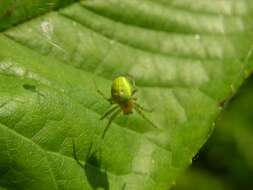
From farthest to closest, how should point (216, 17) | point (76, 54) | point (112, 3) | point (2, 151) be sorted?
point (216, 17)
point (112, 3)
point (76, 54)
point (2, 151)

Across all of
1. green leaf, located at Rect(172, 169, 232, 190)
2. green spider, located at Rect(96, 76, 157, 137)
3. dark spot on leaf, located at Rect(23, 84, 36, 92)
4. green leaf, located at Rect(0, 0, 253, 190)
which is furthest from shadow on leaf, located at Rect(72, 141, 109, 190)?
green leaf, located at Rect(172, 169, 232, 190)

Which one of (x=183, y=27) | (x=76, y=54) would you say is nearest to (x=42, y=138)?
(x=76, y=54)

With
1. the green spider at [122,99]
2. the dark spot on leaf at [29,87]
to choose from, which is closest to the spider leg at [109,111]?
the green spider at [122,99]

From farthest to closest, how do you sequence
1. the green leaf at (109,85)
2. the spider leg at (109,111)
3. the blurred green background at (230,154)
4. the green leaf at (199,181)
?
1. the blurred green background at (230,154)
2. the green leaf at (199,181)
3. the spider leg at (109,111)
4. the green leaf at (109,85)

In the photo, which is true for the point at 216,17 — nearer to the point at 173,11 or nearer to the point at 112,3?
the point at 173,11

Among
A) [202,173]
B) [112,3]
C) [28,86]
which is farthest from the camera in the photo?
[202,173]

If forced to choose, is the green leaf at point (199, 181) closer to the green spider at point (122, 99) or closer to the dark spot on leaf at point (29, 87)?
the green spider at point (122, 99)

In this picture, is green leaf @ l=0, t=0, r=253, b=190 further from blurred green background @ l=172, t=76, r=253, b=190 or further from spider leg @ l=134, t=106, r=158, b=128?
blurred green background @ l=172, t=76, r=253, b=190
